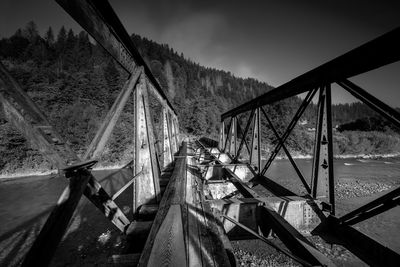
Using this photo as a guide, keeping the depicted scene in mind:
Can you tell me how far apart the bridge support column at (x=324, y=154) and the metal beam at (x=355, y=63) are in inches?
8.3

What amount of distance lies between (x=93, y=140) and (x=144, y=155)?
3.59ft

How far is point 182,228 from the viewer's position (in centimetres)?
196

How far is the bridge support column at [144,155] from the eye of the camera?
96.9 inches

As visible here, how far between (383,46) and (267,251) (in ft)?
24.4

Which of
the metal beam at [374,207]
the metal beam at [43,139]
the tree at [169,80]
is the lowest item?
the metal beam at [374,207]

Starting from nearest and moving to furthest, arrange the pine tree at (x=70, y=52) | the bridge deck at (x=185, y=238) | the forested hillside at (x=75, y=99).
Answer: the bridge deck at (x=185, y=238) < the forested hillside at (x=75, y=99) < the pine tree at (x=70, y=52)

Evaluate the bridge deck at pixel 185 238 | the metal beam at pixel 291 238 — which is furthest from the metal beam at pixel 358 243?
the bridge deck at pixel 185 238

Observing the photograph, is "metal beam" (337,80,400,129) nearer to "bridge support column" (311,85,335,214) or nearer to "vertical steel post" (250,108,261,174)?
"bridge support column" (311,85,335,214)

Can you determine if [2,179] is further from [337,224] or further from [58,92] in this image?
[337,224]

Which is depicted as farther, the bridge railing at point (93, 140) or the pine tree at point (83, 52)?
the pine tree at point (83, 52)

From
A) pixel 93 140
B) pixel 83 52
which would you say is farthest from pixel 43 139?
pixel 83 52

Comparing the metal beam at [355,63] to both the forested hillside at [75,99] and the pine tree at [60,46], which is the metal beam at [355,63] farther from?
the pine tree at [60,46]

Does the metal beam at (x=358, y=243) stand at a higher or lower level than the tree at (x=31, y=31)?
lower

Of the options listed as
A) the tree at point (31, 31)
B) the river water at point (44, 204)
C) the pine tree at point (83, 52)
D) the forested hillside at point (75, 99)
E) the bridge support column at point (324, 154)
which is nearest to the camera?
the bridge support column at point (324, 154)
